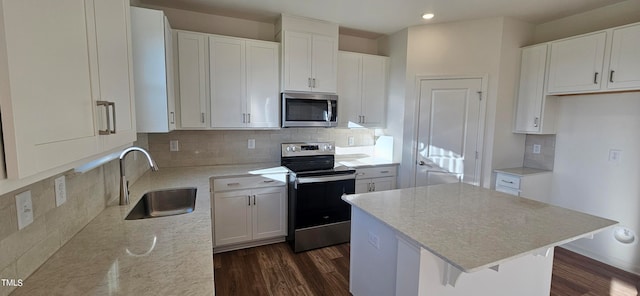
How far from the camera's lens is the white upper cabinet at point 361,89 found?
353 centimetres

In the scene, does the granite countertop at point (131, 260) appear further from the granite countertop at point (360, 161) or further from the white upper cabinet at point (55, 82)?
the granite countertop at point (360, 161)

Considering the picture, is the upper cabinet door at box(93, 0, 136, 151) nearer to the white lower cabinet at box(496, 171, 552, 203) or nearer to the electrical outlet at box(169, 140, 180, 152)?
the electrical outlet at box(169, 140, 180, 152)

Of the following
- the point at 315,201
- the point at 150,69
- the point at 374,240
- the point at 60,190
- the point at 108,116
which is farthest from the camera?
the point at 315,201

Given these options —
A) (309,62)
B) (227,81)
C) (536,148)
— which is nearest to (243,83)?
(227,81)

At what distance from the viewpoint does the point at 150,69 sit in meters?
2.14

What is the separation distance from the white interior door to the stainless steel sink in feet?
8.73

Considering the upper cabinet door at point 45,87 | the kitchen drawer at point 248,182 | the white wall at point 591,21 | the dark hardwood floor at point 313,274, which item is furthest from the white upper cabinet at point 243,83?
the white wall at point 591,21

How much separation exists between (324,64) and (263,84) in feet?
2.50

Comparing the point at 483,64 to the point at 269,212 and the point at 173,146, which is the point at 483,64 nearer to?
the point at 269,212

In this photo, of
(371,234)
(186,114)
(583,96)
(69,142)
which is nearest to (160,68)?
(186,114)

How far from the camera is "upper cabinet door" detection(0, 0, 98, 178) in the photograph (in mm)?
541

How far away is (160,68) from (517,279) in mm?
2922

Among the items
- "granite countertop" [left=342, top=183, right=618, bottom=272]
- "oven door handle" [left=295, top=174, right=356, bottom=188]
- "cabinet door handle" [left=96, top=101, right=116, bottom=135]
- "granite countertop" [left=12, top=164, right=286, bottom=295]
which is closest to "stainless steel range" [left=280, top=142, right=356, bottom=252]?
"oven door handle" [left=295, top=174, right=356, bottom=188]

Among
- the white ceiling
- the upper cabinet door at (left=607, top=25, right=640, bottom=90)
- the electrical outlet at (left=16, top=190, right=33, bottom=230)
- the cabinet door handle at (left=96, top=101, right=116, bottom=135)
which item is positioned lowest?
the electrical outlet at (left=16, top=190, right=33, bottom=230)
